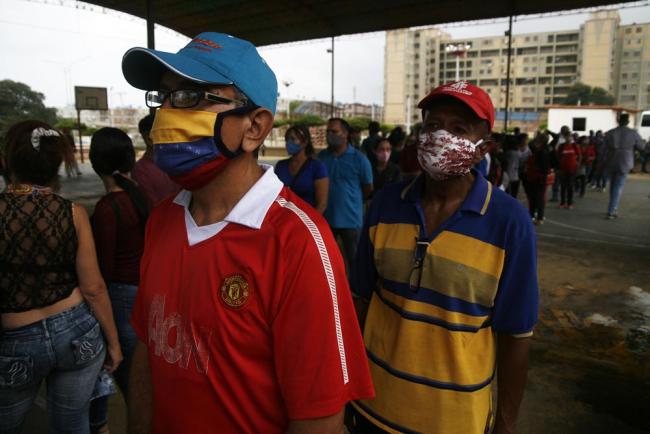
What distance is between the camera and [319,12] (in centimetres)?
1162

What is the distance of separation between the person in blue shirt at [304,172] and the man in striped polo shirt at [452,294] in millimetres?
2660

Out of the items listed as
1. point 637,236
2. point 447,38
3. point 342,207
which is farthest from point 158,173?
point 447,38

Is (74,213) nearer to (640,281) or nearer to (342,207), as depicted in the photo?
(342,207)

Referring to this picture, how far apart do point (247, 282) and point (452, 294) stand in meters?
0.76

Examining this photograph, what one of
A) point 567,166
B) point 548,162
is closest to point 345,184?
point 548,162

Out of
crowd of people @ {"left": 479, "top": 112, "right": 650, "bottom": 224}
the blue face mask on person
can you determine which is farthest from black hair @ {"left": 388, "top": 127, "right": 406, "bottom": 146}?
the blue face mask on person

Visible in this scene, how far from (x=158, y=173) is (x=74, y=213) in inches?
56.4

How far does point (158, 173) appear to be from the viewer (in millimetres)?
3498

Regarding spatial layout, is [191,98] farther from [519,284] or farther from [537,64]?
[537,64]

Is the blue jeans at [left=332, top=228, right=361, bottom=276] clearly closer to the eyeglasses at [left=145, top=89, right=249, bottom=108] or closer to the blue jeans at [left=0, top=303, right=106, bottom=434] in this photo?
the blue jeans at [left=0, top=303, right=106, bottom=434]

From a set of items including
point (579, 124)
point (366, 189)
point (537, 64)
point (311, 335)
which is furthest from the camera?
point (537, 64)

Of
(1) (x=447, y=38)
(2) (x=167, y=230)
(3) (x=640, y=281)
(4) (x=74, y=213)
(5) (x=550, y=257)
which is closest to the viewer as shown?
(2) (x=167, y=230)

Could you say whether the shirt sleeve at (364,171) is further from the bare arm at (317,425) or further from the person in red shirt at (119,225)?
the bare arm at (317,425)

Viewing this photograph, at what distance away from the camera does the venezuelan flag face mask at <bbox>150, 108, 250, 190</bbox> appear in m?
1.24
